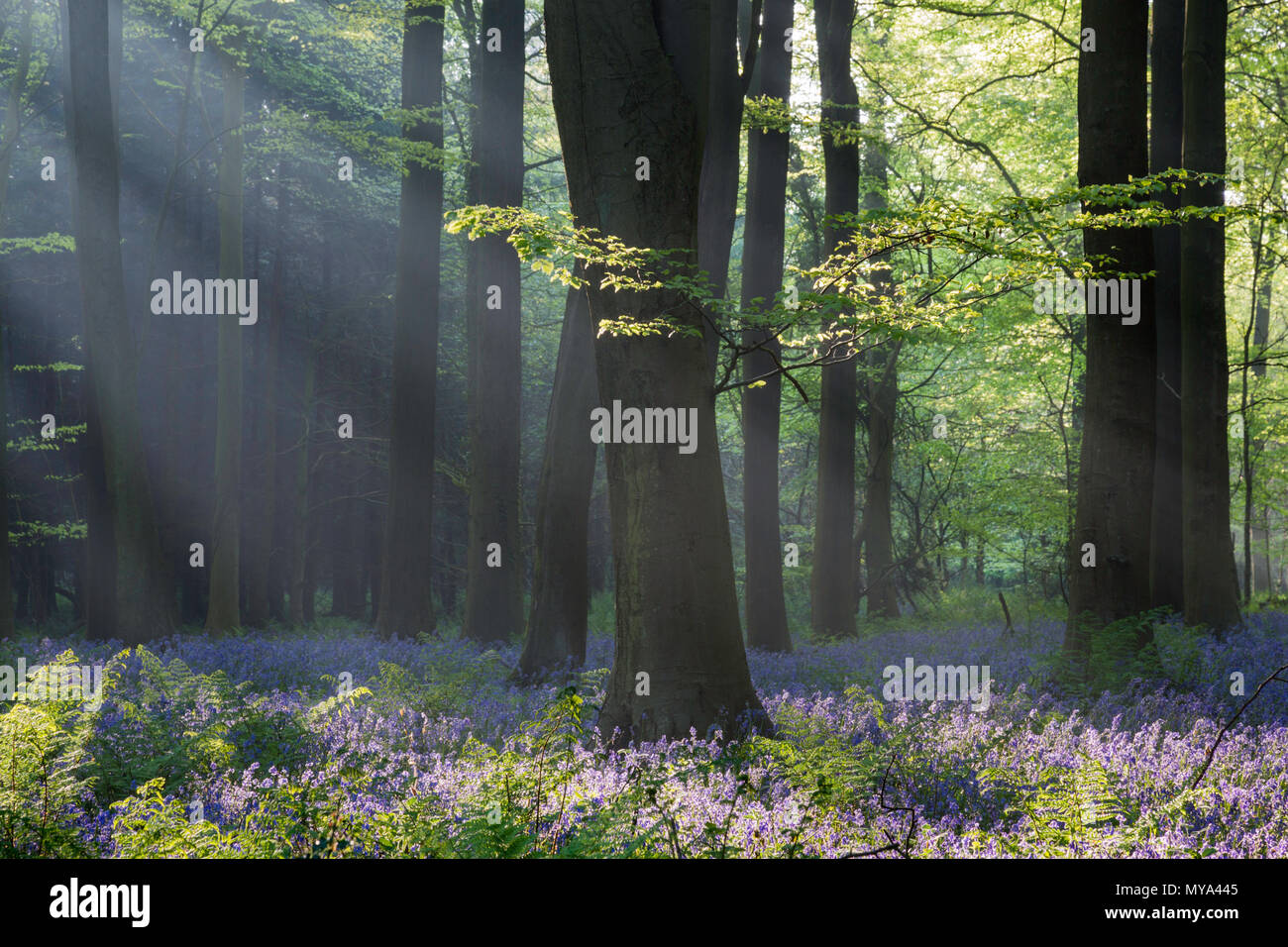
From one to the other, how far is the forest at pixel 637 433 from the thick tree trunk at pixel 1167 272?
9cm

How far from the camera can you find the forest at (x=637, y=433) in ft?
16.6

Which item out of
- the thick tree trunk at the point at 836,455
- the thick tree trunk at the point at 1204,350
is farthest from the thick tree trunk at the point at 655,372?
the thick tree trunk at the point at 836,455

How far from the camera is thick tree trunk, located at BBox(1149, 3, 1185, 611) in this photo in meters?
14.1

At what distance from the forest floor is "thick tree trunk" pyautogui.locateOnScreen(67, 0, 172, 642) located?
372 cm

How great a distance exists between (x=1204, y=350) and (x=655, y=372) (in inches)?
393

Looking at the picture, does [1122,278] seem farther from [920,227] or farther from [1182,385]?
[1182,385]

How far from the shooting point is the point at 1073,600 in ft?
31.3

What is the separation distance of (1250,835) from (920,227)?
12.1ft

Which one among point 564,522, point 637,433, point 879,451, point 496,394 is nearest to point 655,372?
point 637,433

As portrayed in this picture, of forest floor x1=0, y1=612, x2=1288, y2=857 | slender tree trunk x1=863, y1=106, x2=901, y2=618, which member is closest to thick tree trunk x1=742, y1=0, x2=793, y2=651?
forest floor x1=0, y1=612, x2=1288, y2=857

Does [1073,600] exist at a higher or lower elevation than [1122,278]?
lower

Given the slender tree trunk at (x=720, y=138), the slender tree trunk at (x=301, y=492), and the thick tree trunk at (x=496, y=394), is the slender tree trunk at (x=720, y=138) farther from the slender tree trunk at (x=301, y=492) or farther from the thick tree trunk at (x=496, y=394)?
the slender tree trunk at (x=301, y=492)
